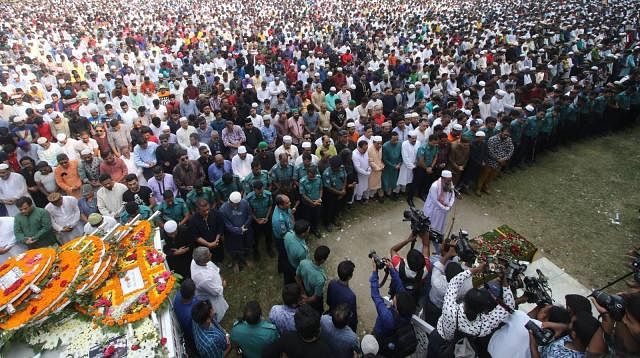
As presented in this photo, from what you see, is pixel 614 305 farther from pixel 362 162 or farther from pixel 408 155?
pixel 408 155

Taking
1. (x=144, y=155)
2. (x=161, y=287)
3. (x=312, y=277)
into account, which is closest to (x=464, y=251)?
(x=312, y=277)

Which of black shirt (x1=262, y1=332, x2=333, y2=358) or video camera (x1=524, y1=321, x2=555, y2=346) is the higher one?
video camera (x1=524, y1=321, x2=555, y2=346)

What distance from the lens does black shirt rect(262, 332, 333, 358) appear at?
11.1 ft

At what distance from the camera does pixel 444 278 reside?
4.27m

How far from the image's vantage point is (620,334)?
2893mm

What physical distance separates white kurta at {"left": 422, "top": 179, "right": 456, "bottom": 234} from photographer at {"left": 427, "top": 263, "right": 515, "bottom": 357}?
2.93 m

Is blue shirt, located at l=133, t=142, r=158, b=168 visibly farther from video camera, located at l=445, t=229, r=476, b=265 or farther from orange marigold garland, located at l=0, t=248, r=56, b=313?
video camera, located at l=445, t=229, r=476, b=265

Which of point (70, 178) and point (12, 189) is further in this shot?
point (70, 178)

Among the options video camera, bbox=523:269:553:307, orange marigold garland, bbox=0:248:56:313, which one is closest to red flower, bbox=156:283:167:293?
orange marigold garland, bbox=0:248:56:313

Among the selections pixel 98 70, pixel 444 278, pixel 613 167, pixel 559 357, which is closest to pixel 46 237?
pixel 444 278

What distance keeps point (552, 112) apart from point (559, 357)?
851cm

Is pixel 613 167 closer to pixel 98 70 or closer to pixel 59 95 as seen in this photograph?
pixel 59 95

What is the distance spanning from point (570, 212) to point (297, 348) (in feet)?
25.1

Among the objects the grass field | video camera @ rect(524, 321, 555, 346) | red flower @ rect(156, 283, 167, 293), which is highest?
red flower @ rect(156, 283, 167, 293)
